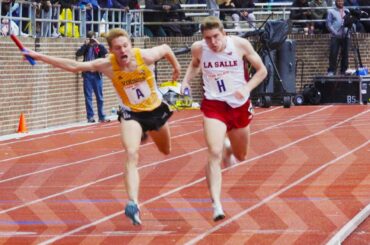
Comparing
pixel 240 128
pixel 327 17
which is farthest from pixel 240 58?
pixel 327 17

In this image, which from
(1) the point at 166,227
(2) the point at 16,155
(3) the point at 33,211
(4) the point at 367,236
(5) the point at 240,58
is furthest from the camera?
(2) the point at 16,155

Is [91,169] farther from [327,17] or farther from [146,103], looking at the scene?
[327,17]

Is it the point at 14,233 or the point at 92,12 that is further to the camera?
the point at 92,12

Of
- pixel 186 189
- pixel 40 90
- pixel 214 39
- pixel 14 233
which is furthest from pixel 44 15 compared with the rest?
pixel 14 233

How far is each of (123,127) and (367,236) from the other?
2.94 m

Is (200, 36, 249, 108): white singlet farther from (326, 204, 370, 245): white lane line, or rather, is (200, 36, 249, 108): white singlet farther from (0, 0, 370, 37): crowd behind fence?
(0, 0, 370, 37): crowd behind fence

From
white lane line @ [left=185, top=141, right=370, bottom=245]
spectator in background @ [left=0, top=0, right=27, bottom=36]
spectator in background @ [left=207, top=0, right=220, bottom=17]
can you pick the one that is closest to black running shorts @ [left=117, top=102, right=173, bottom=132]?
white lane line @ [left=185, top=141, right=370, bottom=245]

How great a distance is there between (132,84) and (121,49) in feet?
1.63

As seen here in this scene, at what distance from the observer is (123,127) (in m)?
13.6

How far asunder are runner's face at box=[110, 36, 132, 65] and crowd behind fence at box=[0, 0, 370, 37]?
12479 millimetres

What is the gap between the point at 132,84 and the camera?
44.8 ft

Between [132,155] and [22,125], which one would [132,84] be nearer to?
[132,155]

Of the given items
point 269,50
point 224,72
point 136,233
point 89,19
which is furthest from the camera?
point 269,50

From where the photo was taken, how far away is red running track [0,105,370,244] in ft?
40.8
